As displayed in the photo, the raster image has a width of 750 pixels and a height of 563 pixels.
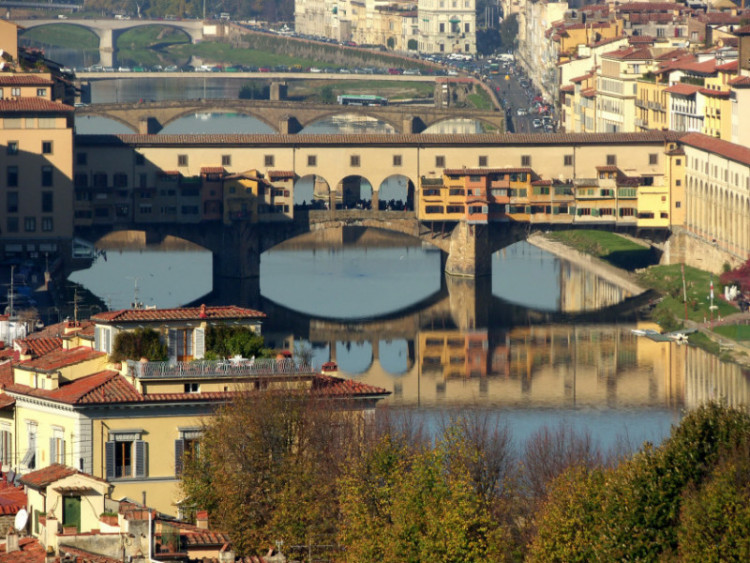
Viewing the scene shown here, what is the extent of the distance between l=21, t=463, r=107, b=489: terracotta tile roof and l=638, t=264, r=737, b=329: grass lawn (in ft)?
131

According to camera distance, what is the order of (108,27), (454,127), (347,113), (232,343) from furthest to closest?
(108,27) < (454,127) < (347,113) < (232,343)

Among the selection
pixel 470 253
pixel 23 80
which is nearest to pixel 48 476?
pixel 23 80

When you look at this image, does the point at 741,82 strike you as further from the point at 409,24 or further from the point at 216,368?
the point at 409,24

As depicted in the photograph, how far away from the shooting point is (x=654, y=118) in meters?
95.0

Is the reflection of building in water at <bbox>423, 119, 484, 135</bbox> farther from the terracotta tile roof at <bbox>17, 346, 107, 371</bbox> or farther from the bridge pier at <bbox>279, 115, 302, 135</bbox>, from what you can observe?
the terracotta tile roof at <bbox>17, 346, 107, 371</bbox>

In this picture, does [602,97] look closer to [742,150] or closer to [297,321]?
[742,150]

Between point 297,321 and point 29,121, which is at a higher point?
point 29,121

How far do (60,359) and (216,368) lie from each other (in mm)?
2303

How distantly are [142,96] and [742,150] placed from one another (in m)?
84.6

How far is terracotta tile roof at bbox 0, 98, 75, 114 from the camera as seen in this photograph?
2916 inches

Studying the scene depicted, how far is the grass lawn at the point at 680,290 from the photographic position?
219 ft

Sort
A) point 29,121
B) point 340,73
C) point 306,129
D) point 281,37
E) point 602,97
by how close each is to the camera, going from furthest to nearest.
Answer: point 281,37
point 340,73
point 306,129
point 602,97
point 29,121

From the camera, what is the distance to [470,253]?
255 feet

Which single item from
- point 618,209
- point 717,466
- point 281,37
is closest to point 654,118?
point 618,209
